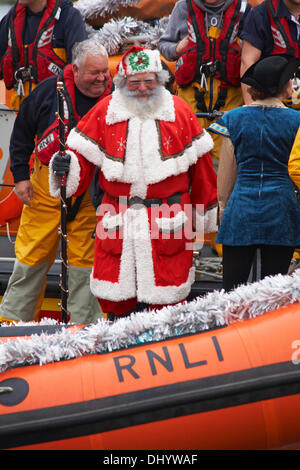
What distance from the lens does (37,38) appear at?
463 centimetres

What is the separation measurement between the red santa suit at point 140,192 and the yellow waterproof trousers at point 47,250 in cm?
56

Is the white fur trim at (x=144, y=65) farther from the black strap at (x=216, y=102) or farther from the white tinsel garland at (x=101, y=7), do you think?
the white tinsel garland at (x=101, y=7)

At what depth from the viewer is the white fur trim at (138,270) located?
338 centimetres

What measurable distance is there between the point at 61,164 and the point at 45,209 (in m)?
0.73

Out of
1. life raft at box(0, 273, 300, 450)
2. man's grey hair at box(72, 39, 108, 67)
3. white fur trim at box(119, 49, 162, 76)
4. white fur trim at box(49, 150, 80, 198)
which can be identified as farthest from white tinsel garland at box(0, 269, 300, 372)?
man's grey hair at box(72, 39, 108, 67)

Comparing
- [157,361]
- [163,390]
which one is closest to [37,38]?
[157,361]

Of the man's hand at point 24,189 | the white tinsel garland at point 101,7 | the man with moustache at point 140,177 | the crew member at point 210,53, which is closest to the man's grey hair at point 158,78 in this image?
the man with moustache at point 140,177

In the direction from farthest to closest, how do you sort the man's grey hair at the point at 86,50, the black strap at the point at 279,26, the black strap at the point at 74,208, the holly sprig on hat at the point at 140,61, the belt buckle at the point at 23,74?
1. the belt buckle at the point at 23,74
2. the black strap at the point at 279,26
3. the black strap at the point at 74,208
4. the man's grey hair at the point at 86,50
5. the holly sprig on hat at the point at 140,61

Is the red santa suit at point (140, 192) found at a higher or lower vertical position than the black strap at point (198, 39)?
lower

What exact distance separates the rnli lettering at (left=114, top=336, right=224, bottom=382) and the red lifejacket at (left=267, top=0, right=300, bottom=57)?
7.84 ft

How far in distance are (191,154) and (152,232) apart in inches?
17.2

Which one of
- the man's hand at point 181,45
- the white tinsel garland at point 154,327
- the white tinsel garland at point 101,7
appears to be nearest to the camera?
the white tinsel garland at point 154,327

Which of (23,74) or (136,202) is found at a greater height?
(23,74)

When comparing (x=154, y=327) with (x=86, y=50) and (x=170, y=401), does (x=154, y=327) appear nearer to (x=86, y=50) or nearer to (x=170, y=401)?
(x=170, y=401)
